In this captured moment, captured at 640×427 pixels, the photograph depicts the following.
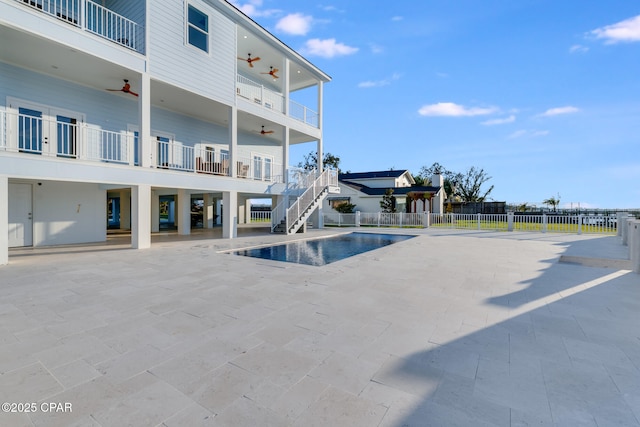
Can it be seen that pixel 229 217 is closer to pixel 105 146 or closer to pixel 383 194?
pixel 105 146

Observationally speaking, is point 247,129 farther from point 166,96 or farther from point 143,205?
point 143,205

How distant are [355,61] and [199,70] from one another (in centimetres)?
857

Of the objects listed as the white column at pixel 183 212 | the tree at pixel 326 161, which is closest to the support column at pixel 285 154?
→ the white column at pixel 183 212

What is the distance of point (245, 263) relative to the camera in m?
7.35

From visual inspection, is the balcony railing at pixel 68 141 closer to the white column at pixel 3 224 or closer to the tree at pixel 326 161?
the white column at pixel 3 224

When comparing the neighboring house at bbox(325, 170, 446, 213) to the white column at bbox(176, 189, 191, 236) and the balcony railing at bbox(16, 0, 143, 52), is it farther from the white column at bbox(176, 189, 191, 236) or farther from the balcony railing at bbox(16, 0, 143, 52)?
the balcony railing at bbox(16, 0, 143, 52)

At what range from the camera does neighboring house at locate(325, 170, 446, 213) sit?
25.9m

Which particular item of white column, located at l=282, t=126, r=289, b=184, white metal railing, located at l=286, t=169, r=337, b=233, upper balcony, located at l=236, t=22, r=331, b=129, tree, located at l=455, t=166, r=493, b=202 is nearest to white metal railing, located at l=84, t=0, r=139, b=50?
upper balcony, located at l=236, t=22, r=331, b=129

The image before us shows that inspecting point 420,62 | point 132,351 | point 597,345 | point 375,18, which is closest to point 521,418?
point 597,345

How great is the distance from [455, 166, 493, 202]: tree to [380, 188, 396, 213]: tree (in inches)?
975

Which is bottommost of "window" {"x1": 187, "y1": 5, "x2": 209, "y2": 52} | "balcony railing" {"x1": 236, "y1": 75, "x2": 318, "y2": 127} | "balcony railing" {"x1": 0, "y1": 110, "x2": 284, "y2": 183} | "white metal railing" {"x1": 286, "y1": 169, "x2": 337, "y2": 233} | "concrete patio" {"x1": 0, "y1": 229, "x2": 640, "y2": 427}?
"concrete patio" {"x1": 0, "y1": 229, "x2": 640, "y2": 427}

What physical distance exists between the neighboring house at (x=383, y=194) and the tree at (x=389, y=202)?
3.32ft

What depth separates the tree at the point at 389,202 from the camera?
1040 inches

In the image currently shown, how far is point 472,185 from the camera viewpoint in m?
46.5
